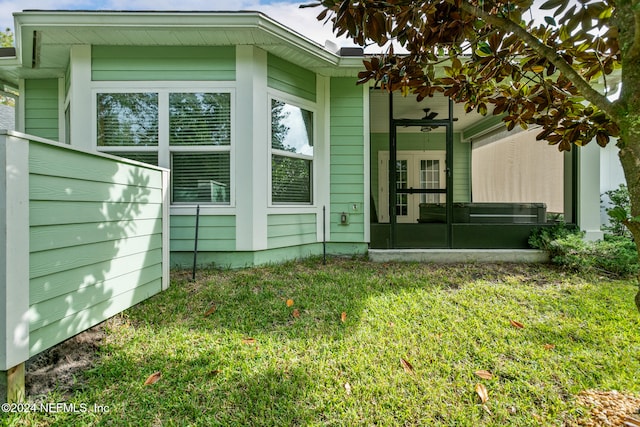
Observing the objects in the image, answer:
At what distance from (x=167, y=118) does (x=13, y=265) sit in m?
2.85

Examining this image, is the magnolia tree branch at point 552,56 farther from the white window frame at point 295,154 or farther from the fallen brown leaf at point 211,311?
the white window frame at point 295,154

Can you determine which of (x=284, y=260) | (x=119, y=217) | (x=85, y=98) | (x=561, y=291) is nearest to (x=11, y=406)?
(x=119, y=217)

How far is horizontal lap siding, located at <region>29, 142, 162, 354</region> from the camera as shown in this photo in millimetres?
1666

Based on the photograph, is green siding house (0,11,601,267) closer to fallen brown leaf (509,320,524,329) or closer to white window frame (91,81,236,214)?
white window frame (91,81,236,214)

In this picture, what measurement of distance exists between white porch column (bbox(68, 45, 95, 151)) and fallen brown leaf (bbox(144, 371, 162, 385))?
11.0ft

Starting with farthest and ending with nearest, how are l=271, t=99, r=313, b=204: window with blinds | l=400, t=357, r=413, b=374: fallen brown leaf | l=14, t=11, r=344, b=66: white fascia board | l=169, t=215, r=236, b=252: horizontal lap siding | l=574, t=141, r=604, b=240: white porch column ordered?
l=574, t=141, r=604, b=240: white porch column, l=271, t=99, r=313, b=204: window with blinds, l=169, t=215, r=236, b=252: horizontal lap siding, l=14, t=11, r=344, b=66: white fascia board, l=400, t=357, r=413, b=374: fallen brown leaf

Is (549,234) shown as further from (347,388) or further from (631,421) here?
(347,388)

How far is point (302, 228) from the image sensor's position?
4500 millimetres

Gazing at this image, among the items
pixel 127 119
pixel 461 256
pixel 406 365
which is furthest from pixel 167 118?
pixel 461 256

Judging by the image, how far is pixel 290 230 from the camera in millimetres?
4344

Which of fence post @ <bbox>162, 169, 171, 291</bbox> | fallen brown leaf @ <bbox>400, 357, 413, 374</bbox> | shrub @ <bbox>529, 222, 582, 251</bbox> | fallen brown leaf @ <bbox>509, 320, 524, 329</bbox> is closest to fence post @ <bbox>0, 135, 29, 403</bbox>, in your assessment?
fence post @ <bbox>162, 169, 171, 291</bbox>

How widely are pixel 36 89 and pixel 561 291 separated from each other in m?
7.80

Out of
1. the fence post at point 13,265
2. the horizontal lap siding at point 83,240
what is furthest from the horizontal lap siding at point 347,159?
the fence post at point 13,265

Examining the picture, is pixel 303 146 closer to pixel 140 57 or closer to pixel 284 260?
pixel 284 260
